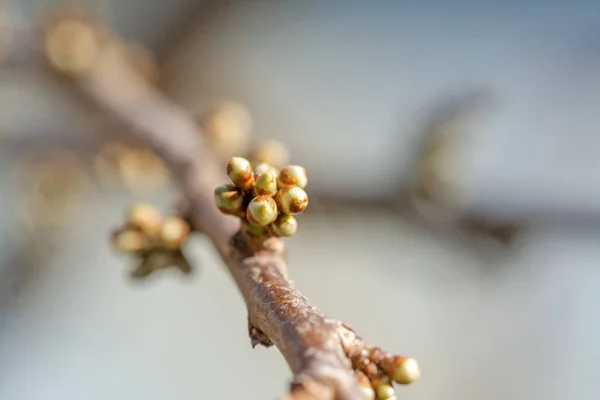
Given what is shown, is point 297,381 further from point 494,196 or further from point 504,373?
point 504,373

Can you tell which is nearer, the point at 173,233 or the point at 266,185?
the point at 266,185

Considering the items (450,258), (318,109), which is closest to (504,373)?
(450,258)

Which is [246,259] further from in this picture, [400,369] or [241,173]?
[400,369]

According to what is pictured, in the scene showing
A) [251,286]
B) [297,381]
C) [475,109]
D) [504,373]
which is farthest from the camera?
[504,373]

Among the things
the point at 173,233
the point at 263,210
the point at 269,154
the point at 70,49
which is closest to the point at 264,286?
the point at 263,210

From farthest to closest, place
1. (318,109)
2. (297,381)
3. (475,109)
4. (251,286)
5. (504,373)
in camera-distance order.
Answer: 1. (318,109)
2. (504,373)
3. (475,109)
4. (251,286)
5. (297,381)

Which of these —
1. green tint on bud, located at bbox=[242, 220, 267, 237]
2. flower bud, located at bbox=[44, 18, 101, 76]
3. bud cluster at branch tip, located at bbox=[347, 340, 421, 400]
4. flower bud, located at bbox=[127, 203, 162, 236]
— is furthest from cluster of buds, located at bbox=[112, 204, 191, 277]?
flower bud, located at bbox=[44, 18, 101, 76]
